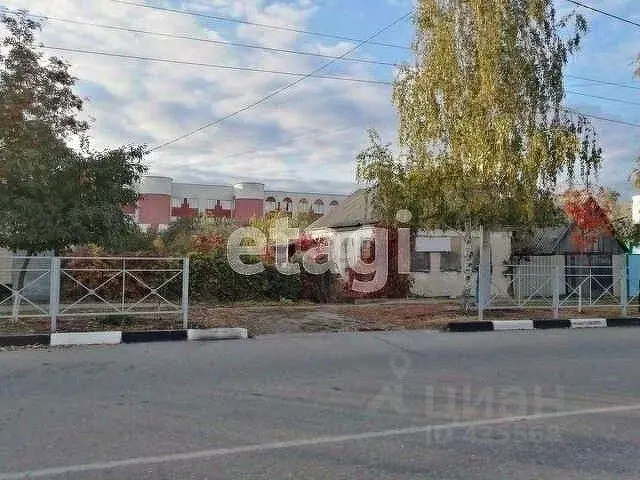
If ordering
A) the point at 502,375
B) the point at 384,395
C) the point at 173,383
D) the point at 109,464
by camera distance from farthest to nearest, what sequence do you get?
the point at 502,375 < the point at 173,383 < the point at 384,395 < the point at 109,464

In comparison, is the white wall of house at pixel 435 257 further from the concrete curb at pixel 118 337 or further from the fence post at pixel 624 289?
the concrete curb at pixel 118 337

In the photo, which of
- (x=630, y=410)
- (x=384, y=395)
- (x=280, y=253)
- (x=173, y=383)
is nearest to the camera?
(x=630, y=410)

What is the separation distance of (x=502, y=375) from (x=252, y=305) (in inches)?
386

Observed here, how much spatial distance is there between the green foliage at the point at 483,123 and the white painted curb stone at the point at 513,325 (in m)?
2.30

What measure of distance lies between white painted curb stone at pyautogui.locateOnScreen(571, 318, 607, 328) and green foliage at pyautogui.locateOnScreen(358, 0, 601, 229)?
244 cm

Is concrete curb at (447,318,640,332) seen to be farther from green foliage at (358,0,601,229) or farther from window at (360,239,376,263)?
window at (360,239,376,263)

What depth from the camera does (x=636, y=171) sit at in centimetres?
2058

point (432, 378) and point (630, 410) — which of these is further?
point (432, 378)

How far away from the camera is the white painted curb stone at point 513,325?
1327cm

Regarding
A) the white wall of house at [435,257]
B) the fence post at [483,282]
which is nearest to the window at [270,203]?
the white wall of house at [435,257]

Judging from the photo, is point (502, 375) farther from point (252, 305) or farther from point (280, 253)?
point (280, 253)

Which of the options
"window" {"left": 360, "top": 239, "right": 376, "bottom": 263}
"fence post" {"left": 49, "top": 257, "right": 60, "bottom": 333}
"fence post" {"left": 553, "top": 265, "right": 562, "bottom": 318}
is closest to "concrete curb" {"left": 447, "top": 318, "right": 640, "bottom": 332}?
"fence post" {"left": 553, "top": 265, "right": 562, "bottom": 318}

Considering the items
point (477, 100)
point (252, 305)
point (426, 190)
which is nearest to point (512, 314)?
point (426, 190)

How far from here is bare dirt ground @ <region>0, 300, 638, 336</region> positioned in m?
11.6
